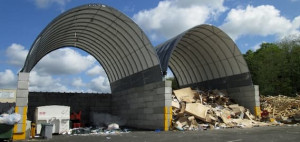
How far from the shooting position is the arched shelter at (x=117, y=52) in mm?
16047

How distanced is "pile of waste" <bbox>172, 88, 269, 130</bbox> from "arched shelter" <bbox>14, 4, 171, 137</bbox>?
1904mm

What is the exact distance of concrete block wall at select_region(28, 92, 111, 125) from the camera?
23.6m

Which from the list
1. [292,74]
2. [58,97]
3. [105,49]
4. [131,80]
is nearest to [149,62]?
[131,80]

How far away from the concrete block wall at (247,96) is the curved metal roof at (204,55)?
1.40 meters

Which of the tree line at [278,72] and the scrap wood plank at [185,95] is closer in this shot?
the scrap wood plank at [185,95]

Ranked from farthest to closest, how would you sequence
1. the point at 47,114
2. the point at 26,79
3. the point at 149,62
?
the point at 149,62 < the point at 47,114 < the point at 26,79

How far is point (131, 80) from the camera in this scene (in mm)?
21828

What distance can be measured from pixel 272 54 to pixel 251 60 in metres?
A: 4.19

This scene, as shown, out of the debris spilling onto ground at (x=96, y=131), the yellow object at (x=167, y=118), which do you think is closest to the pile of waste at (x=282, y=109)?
the yellow object at (x=167, y=118)

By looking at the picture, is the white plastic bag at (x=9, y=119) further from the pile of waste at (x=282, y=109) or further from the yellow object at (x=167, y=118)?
the pile of waste at (x=282, y=109)

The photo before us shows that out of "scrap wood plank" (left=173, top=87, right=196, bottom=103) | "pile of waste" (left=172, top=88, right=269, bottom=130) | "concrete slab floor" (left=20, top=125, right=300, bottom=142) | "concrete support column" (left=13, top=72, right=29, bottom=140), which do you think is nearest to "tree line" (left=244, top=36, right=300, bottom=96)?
"pile of waste" (left=172, top=88, right=269, bottom=130)

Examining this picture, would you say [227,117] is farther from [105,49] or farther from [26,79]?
[26,79]

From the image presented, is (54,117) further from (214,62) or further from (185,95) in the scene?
(214,62)

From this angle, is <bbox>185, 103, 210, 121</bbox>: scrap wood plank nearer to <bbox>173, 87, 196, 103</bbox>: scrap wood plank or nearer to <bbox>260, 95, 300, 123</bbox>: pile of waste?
<bbox>173, 87, 196, 103</bbox>: scrap wood plank
